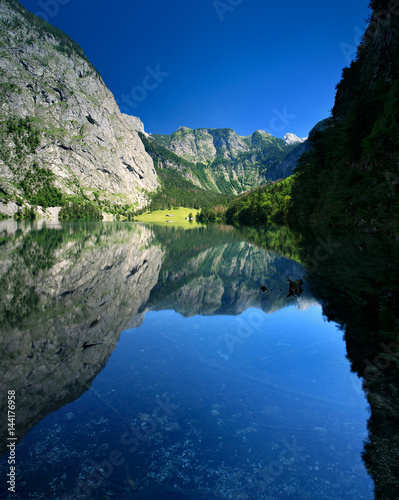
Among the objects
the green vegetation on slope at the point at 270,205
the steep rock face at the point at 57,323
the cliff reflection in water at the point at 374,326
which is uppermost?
the green vegetation on slope at the point at 270,205

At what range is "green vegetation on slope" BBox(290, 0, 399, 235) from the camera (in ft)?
90.5

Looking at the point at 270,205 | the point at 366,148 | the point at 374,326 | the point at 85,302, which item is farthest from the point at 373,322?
the point at 270,205

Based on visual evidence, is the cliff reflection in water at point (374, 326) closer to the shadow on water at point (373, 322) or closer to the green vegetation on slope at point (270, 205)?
the shadow on water at point (373, 322)

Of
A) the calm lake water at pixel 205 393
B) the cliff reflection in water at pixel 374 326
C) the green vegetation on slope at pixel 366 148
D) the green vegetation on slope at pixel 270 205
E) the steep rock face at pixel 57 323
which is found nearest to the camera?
the calm lake water at pixel 205 393

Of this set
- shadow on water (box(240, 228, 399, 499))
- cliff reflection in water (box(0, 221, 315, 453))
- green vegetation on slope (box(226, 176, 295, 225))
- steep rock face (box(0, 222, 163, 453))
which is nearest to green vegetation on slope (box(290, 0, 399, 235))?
shadow on water (box(240, 228, 399, 499))

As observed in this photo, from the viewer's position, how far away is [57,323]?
1097cm

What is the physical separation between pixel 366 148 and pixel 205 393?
119 feet

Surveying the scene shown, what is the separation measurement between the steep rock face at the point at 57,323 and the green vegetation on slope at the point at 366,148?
85.6 feet

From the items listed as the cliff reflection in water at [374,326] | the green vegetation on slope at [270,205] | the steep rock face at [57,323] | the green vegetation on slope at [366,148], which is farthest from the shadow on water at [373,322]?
the green vegetation on slope at [270,205]

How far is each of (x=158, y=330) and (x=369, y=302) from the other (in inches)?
376

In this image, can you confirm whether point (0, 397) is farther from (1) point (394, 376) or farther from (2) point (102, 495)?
(1) point (394, 376)

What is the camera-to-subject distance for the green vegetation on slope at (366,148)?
27.6 meters

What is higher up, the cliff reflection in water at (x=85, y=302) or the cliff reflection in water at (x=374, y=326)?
the cliff reflection in water at (x=374, y=326)

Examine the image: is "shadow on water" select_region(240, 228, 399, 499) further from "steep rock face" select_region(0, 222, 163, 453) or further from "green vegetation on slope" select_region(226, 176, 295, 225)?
"green vegetation on slope" select_region(226, 176, 295, 225)
